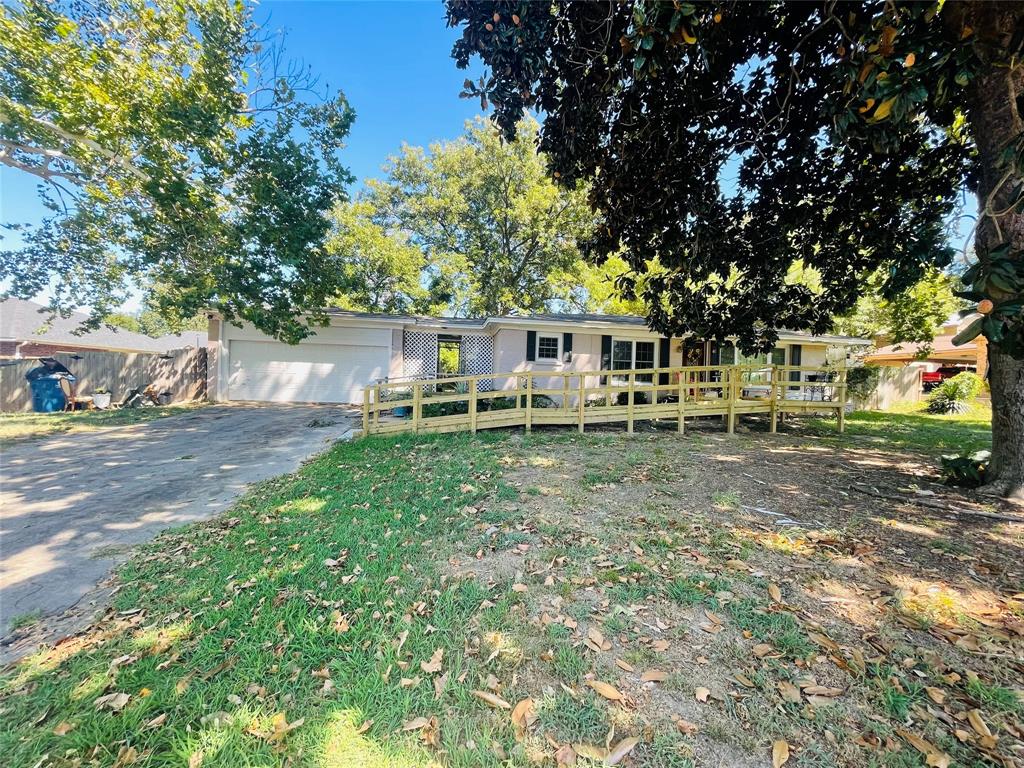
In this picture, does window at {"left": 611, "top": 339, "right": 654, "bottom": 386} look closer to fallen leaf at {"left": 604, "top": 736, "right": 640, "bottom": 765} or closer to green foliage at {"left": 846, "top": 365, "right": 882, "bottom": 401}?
green foliage at {"left": 846, "top": 365, "right": 882, "bottom": 401}

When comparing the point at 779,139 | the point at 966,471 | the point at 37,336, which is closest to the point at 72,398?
the point at 37,336

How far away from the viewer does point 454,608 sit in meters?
2.64

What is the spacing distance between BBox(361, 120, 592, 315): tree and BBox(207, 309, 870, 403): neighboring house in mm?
6508

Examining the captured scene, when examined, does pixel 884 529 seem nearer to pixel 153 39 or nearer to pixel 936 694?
pixel 936 694

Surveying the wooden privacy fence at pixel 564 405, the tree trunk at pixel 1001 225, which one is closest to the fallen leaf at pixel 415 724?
the tree trunk at pixel 1001 225

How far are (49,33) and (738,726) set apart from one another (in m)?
15.3

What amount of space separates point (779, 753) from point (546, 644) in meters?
1.12

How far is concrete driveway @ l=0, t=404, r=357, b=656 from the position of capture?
3.05 m

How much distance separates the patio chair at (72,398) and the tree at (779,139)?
14.5 metres

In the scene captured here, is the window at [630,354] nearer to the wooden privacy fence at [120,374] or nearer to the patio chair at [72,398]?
the wooden privacy fence at [120,374]

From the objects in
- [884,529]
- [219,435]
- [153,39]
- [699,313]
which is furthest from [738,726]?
[153,39]

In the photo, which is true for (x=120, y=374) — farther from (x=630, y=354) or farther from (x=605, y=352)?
(x=630, y=354)

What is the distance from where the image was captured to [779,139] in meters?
5.98

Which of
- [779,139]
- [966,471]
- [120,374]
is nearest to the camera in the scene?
[966,471]
